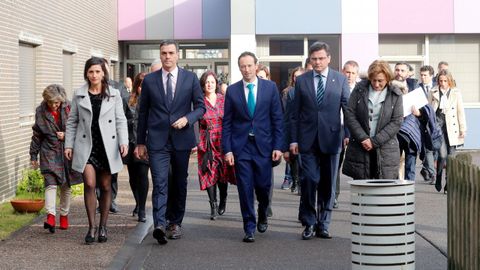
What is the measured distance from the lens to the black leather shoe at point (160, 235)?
33.0ft

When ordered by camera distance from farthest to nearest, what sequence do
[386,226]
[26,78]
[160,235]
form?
[26,78] → [160,235] → [386,226]

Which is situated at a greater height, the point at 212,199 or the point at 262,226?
the point at 212,199

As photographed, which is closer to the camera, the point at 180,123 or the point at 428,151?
the point at 180,123

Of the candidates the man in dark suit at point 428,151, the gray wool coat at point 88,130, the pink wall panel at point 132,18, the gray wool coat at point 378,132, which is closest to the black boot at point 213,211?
the gray wool coat at point 88,130

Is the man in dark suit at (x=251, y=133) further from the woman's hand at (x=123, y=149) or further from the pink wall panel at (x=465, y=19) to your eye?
the pink wall panel at (x=465, y=19)

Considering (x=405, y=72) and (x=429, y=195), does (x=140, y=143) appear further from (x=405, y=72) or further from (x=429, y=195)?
(x=429, y=195)

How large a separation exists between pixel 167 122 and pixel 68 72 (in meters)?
10.6

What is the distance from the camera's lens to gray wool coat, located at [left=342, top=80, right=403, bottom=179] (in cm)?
988

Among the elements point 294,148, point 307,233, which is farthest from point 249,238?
point 294,148

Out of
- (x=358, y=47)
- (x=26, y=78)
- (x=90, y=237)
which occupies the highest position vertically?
(x=358, y=47)

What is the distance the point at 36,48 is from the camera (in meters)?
16.9

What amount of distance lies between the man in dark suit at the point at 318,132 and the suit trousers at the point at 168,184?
1.21 metres

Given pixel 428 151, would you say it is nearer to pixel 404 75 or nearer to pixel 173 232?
pixel 404 75

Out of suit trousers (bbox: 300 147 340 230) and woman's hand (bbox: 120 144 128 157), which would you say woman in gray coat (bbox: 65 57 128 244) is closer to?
woman's hand (bbox: 120 144 128 157)
